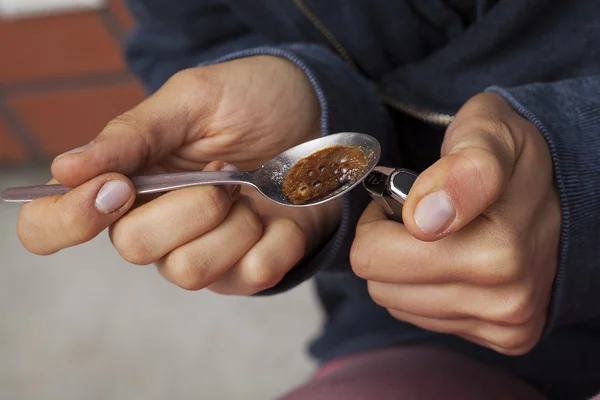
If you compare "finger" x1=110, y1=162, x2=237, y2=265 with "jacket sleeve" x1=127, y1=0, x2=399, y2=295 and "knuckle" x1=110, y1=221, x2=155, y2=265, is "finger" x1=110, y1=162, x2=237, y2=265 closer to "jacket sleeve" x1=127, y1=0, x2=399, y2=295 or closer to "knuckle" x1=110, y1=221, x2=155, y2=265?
"knuckle" x1=110, y1=221, x2=155, y2=265

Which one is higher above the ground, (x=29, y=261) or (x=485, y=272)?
(x=485, y=272)

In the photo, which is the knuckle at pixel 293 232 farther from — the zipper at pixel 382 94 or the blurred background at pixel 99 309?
the blurred background at pixel 99 309

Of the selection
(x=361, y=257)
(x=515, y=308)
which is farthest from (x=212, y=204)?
(x=515, y=308)

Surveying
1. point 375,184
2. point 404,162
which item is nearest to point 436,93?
point 404,162

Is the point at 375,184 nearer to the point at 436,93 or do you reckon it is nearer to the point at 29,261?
the point at 436,93

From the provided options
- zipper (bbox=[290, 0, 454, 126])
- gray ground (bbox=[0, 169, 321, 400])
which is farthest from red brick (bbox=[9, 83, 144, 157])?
zipper (bbox=[290, 0, 454, 126])

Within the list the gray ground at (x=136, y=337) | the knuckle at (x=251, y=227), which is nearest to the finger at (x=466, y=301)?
the knuckle at (x=251, y=227)

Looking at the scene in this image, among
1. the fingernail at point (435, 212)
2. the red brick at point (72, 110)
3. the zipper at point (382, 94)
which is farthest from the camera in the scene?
the red brick at point (72, 110)
